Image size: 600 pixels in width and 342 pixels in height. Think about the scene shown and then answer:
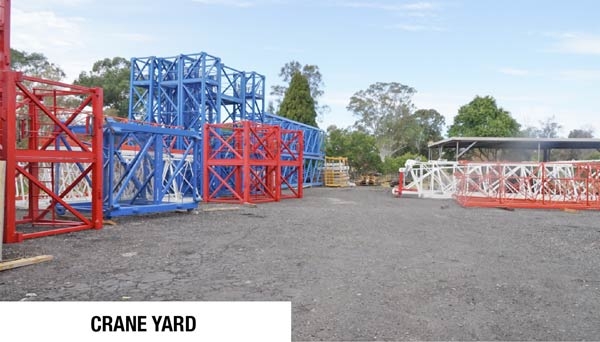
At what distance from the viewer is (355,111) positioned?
5881cm

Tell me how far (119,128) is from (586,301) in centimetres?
1014

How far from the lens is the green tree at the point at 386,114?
56.6 m

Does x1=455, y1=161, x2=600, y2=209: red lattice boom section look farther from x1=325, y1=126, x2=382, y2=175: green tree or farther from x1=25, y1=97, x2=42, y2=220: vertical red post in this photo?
x1=325, y1=126, x2=382, y2=175: green tree

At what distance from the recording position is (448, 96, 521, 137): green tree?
4509 cm

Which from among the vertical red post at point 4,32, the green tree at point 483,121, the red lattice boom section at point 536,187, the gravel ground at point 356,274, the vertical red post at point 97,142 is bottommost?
the gravel ground at point 356,274

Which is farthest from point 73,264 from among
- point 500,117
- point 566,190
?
point 500,117

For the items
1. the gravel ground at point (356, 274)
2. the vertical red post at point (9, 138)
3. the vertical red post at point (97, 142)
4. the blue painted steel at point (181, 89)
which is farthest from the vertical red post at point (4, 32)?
the blue painted steel at point (181, 89)

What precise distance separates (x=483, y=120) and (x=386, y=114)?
44.3ft

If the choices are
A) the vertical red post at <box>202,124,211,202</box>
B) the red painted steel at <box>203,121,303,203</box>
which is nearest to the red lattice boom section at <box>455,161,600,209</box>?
the red painted steel at <box>203,121,303,203</box>

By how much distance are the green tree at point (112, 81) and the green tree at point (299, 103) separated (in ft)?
44.0

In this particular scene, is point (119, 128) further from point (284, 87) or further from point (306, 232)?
point (284, 87)

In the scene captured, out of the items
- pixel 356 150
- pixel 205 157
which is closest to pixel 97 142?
pixel 205 157

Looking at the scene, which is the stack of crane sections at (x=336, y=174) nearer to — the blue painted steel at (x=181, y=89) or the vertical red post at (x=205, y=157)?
the blue painted steel at (x=181, y=89)

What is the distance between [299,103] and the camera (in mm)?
40594
